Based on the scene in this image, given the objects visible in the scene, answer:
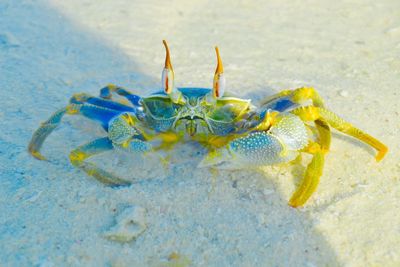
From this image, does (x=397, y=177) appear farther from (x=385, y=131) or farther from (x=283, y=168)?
(x=283, y=168)

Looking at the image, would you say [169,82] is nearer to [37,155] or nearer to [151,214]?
[151,214]

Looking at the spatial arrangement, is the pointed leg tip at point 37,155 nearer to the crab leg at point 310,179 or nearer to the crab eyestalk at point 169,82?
the crab eyestalk at point 169,82

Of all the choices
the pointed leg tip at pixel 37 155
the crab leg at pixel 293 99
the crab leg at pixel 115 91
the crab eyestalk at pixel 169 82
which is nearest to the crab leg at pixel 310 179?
the crab leg at pixel 293 99

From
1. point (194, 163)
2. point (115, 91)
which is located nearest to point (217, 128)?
point (194, 163)

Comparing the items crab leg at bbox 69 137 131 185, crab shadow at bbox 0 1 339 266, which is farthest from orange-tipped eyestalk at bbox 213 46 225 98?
crab leg at bbox 69 137 131 185

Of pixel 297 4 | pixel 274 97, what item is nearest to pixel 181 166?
pixel 274 97

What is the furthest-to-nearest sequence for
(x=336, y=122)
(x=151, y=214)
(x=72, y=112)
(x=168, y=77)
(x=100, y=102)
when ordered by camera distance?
(x=100, y=102) → (x=72, y=112) → (x=336, y=122) → (x=168, y=77) → (x=151, y=214)
